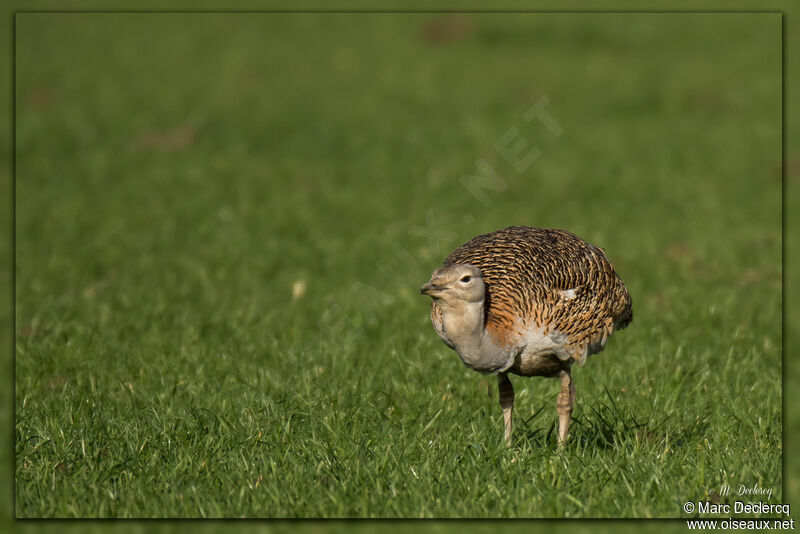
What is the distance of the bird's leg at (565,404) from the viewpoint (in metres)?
4.77

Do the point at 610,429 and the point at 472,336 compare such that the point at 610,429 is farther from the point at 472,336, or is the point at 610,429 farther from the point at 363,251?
the point at 363,251

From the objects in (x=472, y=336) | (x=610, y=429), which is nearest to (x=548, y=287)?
(x=472, y=336)

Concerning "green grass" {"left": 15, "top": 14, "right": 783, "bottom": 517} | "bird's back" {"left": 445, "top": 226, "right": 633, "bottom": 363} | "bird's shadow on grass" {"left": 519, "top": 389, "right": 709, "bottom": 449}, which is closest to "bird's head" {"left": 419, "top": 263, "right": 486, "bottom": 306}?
"bird's back" {"left": 445, "top": 226, "right": 633, "bottom": 363}

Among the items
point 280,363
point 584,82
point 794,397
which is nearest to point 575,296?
point 280,363

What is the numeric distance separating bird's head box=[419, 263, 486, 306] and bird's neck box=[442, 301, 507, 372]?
0.15ft

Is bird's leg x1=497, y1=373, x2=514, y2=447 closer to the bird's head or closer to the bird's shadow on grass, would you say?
the bird's shadow on grass

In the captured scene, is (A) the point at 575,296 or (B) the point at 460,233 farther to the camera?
(B) the point at 460,233

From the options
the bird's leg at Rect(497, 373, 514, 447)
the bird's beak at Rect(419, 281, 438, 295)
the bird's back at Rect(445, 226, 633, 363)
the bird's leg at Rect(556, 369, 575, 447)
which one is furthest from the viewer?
the bird's leg at Rect(497, 373, 514, 447)

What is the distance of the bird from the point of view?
4.23 meters

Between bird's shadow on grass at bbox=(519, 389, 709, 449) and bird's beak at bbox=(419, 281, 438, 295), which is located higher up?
bird's beak at bbox=(419, 281, 438, 295)

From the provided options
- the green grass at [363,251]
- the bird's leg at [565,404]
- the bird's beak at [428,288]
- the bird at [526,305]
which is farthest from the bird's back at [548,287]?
the green grass at [363,251]

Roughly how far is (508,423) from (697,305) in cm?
297

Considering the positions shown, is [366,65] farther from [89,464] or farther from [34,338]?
[89,464]

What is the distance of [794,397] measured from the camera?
6617 millimetres
